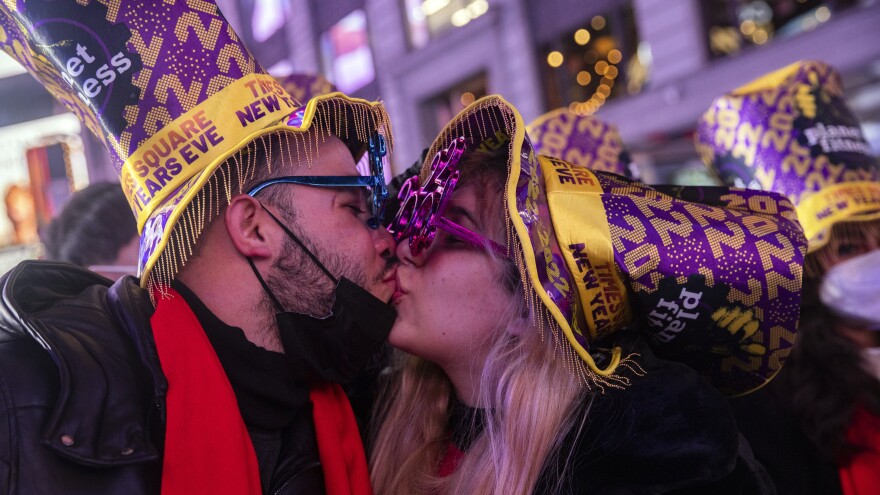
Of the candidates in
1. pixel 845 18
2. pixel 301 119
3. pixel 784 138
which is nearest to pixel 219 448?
pixel 301 119

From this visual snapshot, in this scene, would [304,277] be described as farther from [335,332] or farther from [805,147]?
[805,147]

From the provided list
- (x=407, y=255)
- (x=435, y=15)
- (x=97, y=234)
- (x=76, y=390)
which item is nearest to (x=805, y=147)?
(x=407, y=255)

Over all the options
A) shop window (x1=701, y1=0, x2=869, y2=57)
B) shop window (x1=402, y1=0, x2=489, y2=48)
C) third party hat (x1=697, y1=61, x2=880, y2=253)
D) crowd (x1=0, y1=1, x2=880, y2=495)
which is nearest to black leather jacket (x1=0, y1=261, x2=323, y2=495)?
crowd (x1=0, y1=1, x2=880, y2=495)

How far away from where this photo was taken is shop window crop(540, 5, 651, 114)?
376 inches

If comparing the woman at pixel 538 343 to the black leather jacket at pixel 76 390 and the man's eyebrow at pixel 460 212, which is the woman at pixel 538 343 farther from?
the black leather jacket at pixel 76 390

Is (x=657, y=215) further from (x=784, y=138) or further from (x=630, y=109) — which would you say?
(x=630, y=109)

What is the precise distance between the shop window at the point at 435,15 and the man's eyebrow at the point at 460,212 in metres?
10.1

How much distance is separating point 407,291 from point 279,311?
40cm

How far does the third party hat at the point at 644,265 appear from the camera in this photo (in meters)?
1.75

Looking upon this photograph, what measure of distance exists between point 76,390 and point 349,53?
13412 millimetres

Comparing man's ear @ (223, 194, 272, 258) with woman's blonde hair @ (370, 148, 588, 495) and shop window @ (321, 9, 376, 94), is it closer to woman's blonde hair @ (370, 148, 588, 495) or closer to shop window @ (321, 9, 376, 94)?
woman's blonde hair @ (370, 148, 588, 495)

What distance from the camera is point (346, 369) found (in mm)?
2023

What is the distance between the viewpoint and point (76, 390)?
1.48 m

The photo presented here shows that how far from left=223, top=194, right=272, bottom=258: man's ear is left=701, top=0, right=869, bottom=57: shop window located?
7.50 m
